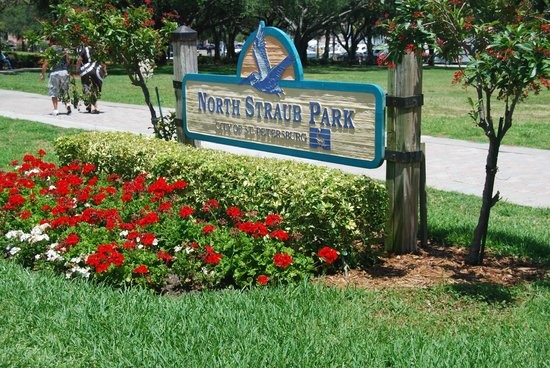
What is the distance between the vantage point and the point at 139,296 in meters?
4.77

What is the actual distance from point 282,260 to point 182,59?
149 inches

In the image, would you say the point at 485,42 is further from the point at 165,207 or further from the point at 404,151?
the point at 165,207

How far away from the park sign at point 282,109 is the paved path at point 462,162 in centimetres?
160

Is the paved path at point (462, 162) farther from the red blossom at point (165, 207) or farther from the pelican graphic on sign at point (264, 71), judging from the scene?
the red blossom at point (165, 207)

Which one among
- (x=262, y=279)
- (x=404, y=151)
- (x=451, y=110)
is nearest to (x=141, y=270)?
(x=262, y=279)

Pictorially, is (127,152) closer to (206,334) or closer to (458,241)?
(458,241)

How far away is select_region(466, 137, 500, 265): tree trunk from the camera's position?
A: 5340 millimetres

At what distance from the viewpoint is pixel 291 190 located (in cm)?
566

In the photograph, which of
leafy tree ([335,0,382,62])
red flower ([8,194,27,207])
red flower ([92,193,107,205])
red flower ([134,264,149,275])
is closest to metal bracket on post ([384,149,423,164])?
red flower ([134,264,149,275])

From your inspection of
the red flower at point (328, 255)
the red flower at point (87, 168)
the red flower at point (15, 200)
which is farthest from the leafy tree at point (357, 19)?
the red flower at point (328, 255)

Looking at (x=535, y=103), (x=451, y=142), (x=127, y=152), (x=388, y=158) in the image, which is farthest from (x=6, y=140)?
(x=535, y=103)

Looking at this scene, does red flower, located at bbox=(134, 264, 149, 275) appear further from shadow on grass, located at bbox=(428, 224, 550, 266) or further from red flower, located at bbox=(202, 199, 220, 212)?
shadow on grass, located at bbox=(428, 224, 550, 266)

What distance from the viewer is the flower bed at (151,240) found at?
513cm

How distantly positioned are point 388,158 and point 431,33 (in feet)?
3.86
